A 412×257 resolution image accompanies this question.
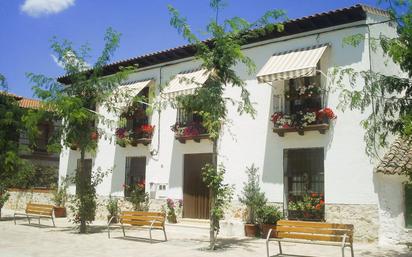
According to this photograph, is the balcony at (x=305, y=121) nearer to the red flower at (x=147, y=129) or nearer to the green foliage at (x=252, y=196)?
the green foliage at (x=252, y=196)

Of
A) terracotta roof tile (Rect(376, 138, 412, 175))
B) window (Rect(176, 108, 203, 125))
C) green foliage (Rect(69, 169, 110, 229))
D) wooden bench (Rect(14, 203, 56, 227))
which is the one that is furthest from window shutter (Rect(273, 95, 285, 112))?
wooden bench (Rect(14, 203, 56, 227))

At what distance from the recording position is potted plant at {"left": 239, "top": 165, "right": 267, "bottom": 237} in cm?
1405

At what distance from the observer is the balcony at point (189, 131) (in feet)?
53.8

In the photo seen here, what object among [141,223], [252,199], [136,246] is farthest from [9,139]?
[252,199]

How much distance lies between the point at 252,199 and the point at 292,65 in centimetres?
462

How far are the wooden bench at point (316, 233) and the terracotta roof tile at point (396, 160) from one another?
354cm

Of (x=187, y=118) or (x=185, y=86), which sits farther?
(x=187, y=118)

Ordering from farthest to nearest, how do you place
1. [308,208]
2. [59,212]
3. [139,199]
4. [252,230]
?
[59,212], [139,199], [252,230], [308,208]

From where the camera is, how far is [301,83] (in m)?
14.8

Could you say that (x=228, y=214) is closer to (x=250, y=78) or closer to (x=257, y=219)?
(x=257, y=219)

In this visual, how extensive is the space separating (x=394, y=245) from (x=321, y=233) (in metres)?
4.10

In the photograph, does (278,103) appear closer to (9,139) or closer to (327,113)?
(327,113)

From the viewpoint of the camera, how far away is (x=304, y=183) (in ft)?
47.1

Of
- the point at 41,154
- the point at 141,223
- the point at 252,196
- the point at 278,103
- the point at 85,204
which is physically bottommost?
the point at 141,223
